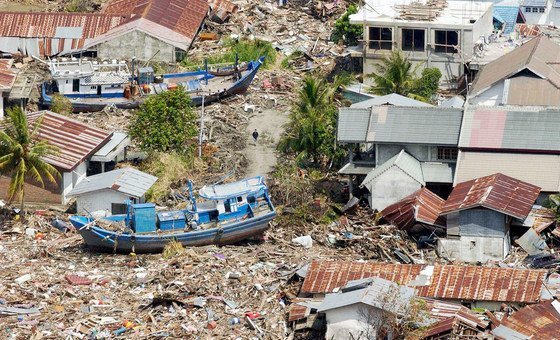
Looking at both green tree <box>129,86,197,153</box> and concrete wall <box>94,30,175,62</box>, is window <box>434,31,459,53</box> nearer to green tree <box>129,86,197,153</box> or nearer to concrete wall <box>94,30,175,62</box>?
concrete wall <box>94,30,175,62</box>

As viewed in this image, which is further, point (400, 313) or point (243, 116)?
point (243, 116)

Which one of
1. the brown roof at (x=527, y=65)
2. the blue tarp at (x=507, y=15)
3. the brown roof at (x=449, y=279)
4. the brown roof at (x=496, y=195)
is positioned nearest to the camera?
the brown roof at (x=449, y=279)

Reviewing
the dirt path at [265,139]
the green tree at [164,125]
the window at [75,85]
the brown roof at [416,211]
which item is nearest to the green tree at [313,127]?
the dirt path at [265,139]

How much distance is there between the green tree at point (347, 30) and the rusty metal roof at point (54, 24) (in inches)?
362

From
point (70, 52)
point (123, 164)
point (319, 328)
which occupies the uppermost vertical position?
point (70, 52)

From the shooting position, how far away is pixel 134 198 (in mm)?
48438

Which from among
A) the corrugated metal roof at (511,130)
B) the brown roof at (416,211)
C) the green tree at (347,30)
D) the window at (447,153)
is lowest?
the brown roof at (416,211)

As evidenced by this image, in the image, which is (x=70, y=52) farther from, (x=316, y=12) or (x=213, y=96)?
(x=316, y=12)

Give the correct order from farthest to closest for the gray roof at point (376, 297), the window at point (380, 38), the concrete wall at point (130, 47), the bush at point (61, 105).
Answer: the concrete wall at point (130, 47), the window at point (380, 38), the bush at point (61, 105), the gray roof at point (376, 297)

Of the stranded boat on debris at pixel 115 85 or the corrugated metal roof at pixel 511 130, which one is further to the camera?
the stranded boat on debris at pixel 115 85

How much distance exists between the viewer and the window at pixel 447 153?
49.5 meters

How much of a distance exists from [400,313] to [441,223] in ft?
27.9

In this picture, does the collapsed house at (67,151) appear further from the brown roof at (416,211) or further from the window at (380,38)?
the window at (380,38)

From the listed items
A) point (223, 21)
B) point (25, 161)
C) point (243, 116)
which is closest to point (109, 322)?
point (25, 161)
